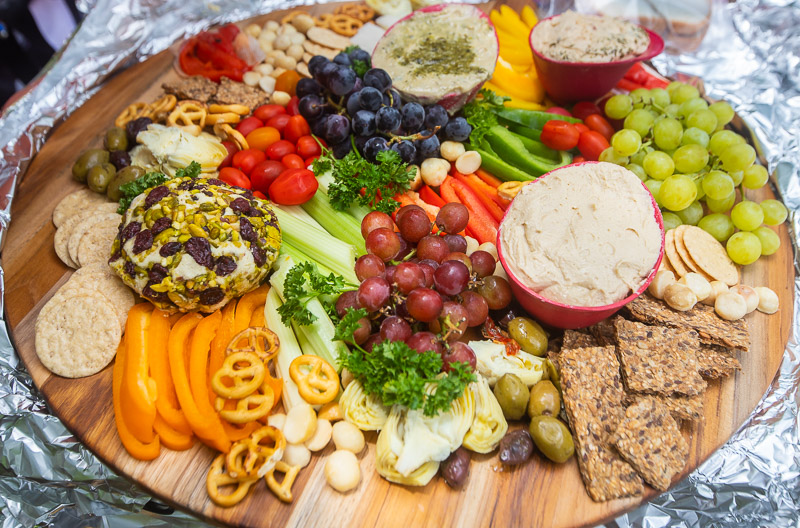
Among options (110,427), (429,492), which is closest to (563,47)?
(429,492)


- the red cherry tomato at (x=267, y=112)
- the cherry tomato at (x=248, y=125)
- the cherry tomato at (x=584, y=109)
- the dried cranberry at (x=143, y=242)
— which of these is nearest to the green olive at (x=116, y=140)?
the cherry tomato at (x=248, y=125)

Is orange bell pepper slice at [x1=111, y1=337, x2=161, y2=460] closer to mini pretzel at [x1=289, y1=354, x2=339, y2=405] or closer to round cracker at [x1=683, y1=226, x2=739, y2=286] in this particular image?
mini pretzel at [x1=289, y1=354, x2=339, y2=405]

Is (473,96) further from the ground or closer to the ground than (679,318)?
further from the ground

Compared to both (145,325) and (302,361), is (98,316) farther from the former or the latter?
(302,361)

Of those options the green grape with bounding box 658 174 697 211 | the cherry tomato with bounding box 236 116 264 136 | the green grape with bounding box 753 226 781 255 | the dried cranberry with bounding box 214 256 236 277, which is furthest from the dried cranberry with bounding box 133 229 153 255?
the green grape with bounding box 753 226 781 255

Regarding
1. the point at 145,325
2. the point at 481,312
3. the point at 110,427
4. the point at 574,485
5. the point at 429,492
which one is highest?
the point at 145,325

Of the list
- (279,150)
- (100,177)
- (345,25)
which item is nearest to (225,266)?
(279,150)

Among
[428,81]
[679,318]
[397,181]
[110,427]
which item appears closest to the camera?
[110,427]

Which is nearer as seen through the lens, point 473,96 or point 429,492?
point 429,492
